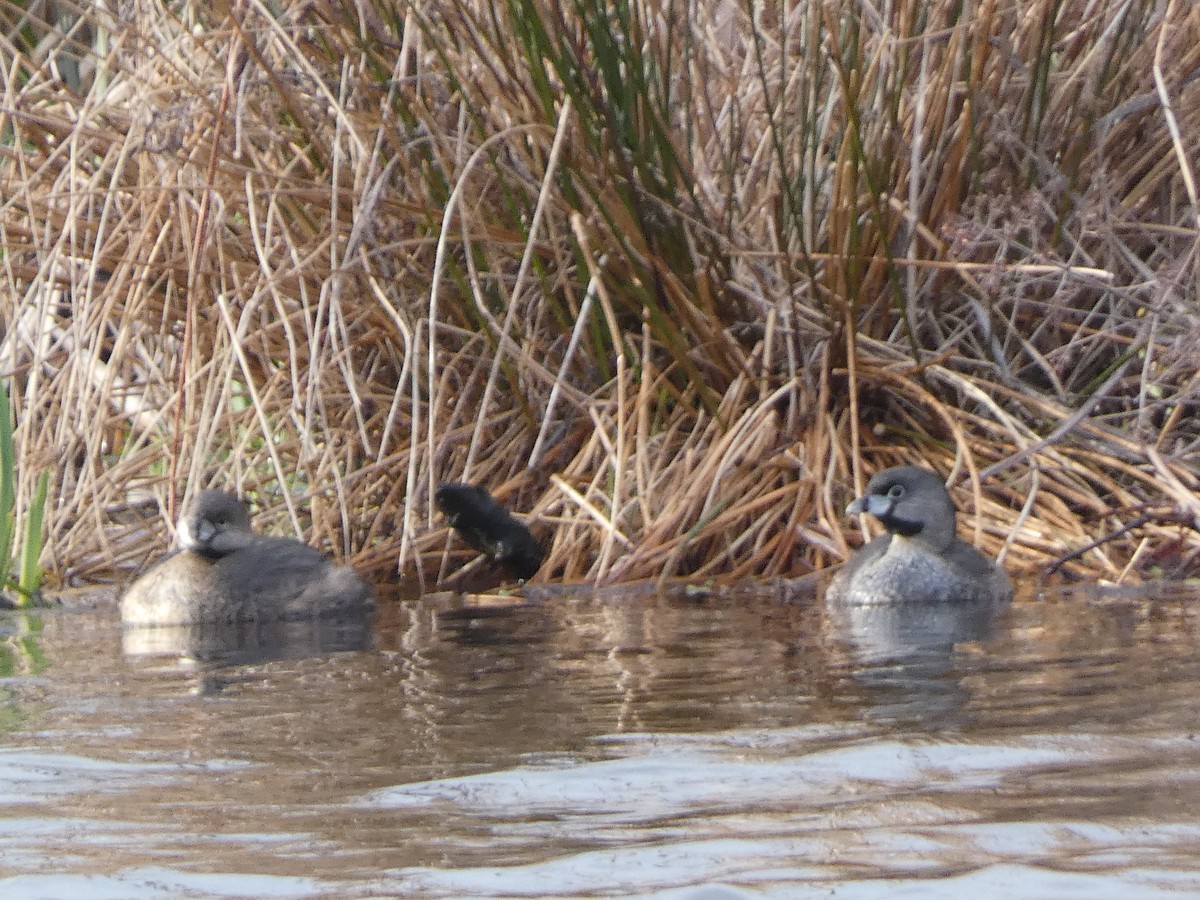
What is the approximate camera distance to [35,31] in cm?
867

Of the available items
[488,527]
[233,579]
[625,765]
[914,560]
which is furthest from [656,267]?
[625,765]

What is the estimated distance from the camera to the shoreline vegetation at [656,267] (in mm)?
5820

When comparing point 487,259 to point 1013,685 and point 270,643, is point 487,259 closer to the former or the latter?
point 270,643

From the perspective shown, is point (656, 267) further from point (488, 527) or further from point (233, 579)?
point (233, 579)

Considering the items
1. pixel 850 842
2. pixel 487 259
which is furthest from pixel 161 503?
pixel 850 842

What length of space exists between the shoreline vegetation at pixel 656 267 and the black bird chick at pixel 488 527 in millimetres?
134

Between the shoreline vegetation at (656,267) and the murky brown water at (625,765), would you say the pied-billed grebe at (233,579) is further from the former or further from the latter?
the murky brown water at (625,765)

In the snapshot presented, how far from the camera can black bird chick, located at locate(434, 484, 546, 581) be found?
5.93m

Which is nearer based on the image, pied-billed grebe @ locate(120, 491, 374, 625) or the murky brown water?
the murky brown water

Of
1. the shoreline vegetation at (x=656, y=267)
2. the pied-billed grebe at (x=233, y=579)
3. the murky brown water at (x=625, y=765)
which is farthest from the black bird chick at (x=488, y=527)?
the murky brown water at (x=625, y=765)

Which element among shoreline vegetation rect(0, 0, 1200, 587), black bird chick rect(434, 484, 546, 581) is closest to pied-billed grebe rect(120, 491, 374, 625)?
shoreline vegetation rect(0, 0, 1200, 587)

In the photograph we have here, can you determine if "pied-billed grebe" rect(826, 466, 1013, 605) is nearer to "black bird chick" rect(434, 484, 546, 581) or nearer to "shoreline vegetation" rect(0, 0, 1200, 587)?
"shoreline vegetation" rect(0, 0, 1200, 587)

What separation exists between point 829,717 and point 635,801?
719mm

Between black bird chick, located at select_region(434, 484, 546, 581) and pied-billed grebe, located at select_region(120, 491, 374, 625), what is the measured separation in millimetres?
400
